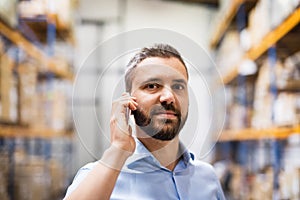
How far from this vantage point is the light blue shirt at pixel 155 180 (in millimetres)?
1064

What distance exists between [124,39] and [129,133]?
8.3 inches

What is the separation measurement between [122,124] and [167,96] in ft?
0.37

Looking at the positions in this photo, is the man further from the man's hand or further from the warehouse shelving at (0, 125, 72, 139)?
the warehouse shelving at (0, 125, 72, 139)

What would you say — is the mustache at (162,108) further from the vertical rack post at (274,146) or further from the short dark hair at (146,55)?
the vertical rack post at (274,146)

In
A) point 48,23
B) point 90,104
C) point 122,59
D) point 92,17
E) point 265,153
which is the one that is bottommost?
point 265,153

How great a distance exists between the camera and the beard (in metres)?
0.96

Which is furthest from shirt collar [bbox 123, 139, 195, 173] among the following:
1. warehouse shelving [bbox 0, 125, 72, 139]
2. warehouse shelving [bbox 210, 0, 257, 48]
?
warehouse shelving [bbox 210, 0, 257, 48]

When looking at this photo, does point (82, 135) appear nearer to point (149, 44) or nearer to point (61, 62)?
point (149, 44)

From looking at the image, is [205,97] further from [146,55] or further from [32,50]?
[32,50]

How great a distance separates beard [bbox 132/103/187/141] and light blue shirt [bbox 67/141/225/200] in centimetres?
9

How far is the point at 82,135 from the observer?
0.96 meters

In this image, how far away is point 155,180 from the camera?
1.13 m

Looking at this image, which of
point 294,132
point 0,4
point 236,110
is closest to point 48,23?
point 0,4

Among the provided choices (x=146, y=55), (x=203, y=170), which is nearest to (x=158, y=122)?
(x=146, y=55)
